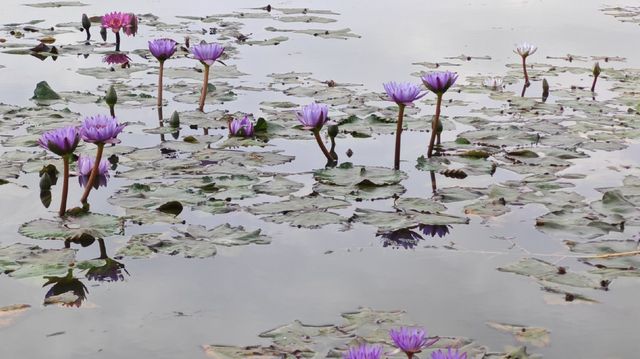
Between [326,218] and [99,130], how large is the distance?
89cm

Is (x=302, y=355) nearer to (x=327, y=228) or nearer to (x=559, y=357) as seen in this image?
(x=559, y=357)

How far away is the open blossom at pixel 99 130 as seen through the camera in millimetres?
3182

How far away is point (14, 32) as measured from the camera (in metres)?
7.33

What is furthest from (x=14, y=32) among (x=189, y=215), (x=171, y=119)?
(x=189, y=215)

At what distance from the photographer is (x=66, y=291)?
2475 millimetres

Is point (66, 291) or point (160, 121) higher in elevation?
point (160, 121)

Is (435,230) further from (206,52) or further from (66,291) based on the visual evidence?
(206,52)

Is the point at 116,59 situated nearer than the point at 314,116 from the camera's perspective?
No

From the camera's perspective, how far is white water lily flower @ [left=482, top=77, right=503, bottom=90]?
5.65 metres

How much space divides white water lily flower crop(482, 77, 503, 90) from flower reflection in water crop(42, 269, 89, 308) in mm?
3703

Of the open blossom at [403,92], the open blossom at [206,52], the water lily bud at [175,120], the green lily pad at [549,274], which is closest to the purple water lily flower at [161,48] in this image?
the open blossom at [206,52]

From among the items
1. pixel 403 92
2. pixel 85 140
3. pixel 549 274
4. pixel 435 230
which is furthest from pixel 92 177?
pixel 549 274

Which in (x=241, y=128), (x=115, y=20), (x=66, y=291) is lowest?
(x=66, y=291)

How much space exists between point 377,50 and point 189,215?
13.1 ft
